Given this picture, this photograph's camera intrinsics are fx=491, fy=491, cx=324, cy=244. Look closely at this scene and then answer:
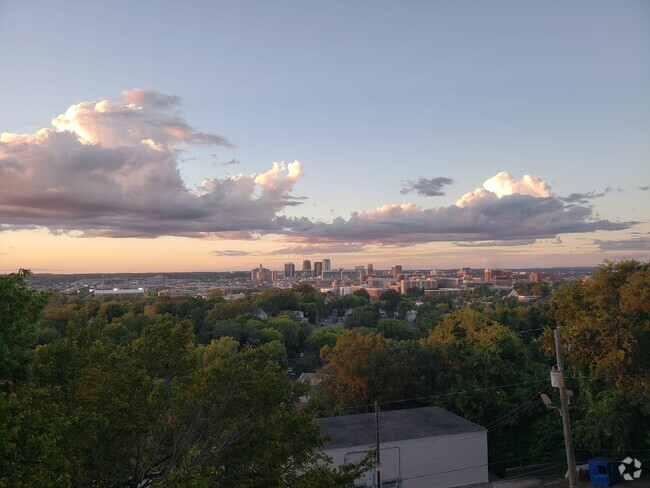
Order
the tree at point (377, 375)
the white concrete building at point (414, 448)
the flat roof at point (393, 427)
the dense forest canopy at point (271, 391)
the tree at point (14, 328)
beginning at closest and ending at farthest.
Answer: the dense forest canopy at point (271, 391)
the tree at point (14, 328)
the white concrete building at point (414, 448)
the flat roof at point (393, 427)
the tree at point (377, 375)

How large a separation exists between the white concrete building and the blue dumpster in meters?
4.61

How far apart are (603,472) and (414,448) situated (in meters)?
8.59

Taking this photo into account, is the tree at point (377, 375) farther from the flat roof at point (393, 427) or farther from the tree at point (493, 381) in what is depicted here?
the flat roof at point (393, 427)

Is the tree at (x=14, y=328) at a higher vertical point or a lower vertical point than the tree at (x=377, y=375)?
higher

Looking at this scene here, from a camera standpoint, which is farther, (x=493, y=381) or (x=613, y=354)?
(x=493, y=381)

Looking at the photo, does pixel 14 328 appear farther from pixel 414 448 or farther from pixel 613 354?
pixel 613 354

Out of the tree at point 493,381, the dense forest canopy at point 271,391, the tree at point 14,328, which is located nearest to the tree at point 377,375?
the dense forest canopy at point 271,391

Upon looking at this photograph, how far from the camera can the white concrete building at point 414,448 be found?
1992 centimetres

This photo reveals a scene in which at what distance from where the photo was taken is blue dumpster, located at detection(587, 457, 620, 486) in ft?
69.8

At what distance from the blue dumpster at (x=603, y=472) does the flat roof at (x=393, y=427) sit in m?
4.93

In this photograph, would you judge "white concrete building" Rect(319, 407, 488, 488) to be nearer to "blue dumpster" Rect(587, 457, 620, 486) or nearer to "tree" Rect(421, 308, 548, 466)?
"tree" Rect(421, 308, 548, 466)

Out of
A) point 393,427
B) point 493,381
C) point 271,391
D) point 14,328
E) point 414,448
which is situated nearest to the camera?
point 14,328

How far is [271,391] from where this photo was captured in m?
11.1

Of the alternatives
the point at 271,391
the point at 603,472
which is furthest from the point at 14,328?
the point at 603,472
